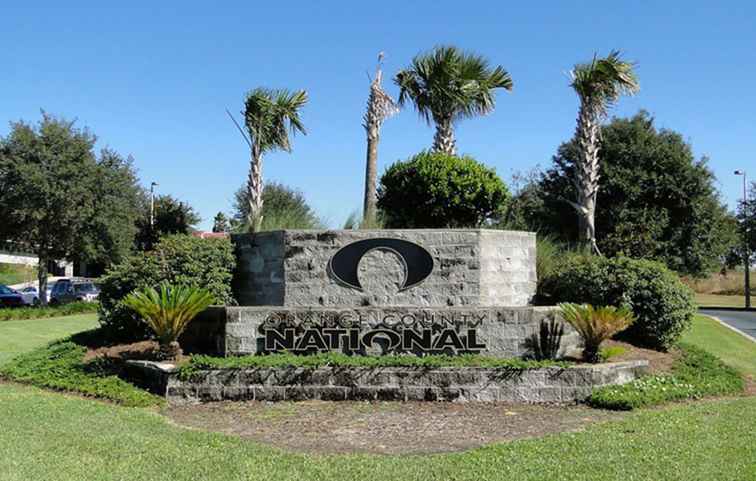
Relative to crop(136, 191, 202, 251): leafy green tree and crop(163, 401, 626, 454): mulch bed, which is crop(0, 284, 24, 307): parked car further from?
crop(163, 401, 626, 454): mulch bed

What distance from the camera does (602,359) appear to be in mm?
9688

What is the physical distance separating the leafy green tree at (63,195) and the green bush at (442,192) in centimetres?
1882

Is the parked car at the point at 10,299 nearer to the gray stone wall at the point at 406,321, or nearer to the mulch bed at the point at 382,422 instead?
the gray stone wall at the point at 406,321

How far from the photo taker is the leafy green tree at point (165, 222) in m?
40.8

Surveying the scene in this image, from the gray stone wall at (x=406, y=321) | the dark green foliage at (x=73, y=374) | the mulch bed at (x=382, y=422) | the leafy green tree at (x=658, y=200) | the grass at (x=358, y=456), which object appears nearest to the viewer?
the grass at (x=358, y=456)

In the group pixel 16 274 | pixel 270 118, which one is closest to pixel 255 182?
pixel 270 118

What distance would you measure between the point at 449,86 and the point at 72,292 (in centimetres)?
2201

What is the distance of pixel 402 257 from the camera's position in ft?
34.3

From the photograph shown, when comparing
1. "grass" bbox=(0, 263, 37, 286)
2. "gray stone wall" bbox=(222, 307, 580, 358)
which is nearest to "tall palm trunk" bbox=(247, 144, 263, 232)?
"gray stone wall" bbox=(222, 307, 580, 358)

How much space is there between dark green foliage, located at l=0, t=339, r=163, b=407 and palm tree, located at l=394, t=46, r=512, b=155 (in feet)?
31.4

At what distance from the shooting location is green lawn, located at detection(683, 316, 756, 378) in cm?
1277

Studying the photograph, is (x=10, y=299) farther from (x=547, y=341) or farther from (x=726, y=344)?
(x=726, y=344)

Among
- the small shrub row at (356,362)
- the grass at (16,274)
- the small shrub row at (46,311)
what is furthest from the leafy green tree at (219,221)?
the small shrub row at (356,362)

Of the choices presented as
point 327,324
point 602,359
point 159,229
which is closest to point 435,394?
point 327,324
